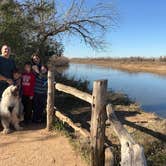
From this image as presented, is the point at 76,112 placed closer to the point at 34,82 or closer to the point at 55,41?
the point at 34,82

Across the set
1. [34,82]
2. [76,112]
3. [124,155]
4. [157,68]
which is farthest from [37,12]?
[157,68]

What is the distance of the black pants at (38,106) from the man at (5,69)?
2.96 ft

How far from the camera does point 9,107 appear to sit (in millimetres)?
8477

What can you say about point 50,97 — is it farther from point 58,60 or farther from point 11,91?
point 58,60

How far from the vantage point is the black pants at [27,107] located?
9609 millimetres

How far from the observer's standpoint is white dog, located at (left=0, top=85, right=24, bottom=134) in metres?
8.40

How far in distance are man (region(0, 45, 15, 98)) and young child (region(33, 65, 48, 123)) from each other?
717mm

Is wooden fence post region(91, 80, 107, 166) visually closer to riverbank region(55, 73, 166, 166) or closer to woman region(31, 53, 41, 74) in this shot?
riverbank region(55, 73, 166, 166)

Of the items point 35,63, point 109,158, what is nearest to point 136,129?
point 35,63

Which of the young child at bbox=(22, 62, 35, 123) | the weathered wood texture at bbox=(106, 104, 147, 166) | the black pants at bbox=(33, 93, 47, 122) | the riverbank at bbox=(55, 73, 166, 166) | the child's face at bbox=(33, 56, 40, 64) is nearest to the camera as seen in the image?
the weathered wood texture at bbox=(106, 104, 147, 166)

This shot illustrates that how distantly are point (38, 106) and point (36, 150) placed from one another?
2352 millimetres

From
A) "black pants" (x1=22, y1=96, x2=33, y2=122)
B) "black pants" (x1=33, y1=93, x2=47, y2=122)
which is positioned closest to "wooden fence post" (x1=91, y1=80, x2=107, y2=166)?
"black pants" (x1=33, y1=93, x2=47, y2=122)

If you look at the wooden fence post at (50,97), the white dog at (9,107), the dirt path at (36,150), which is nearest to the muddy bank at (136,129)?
the dirt path at (36,150)

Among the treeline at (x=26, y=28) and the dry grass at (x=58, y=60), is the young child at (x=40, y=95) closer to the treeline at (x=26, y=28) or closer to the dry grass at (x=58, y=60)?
the treeline at (x=26, y=28)
